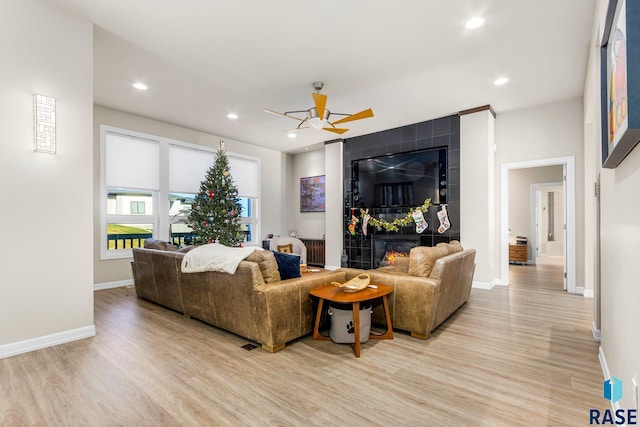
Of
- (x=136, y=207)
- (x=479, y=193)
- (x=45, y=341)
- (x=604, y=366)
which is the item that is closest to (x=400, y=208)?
(x=479, y=193)

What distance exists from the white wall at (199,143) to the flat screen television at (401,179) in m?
2.33

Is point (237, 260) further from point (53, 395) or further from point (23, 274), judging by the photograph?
point (23, 274)

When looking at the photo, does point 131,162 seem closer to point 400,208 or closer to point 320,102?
point 320,102

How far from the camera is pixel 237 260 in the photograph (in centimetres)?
284

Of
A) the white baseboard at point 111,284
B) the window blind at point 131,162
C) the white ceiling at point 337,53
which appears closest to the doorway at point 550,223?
the white ceiling at point 337,53

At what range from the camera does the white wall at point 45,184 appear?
8.44ft

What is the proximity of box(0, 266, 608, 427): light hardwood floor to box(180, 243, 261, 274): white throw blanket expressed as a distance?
2.15 feet

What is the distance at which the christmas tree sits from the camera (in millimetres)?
5871

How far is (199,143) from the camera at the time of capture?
660 centimetres

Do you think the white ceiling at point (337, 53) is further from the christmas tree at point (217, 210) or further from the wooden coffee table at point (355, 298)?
the wooden coffee table at point (355, 298)

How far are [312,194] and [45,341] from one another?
6190 mm

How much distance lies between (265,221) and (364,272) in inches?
196

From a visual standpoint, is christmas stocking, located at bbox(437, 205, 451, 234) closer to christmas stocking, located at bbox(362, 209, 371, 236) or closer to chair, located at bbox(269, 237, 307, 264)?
christmas stocking, located at bbox(362, 209, 371, 236)

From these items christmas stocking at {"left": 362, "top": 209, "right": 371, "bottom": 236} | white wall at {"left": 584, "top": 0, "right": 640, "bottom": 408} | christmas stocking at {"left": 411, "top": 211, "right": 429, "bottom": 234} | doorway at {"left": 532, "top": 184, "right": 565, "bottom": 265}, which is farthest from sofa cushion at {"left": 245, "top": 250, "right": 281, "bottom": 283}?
doorway at {"left": 532, "top": 184, "right": 565, "bottom": 265}
